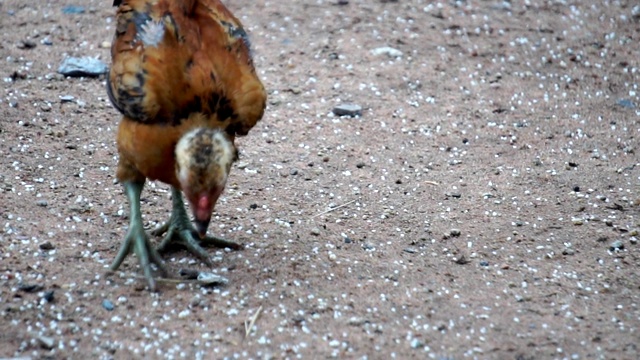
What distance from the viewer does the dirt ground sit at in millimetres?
4535

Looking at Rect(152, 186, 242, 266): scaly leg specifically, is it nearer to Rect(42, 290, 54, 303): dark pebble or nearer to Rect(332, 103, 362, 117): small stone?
Rect(42, 290, 54, 303): dark pebble

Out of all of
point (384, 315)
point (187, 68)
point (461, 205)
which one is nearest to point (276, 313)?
point (384, 315)

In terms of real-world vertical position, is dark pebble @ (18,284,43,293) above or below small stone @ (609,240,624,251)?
above

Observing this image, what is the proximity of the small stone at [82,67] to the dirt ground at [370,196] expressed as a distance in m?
0.11

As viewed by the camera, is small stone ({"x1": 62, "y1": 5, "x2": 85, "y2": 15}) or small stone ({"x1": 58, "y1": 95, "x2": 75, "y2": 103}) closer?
small stone ({"x1": 58, "y1": 95, "x2": 75, "y2": 103})

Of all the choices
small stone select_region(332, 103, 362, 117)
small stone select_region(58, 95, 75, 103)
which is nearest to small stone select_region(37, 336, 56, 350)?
small stone select_region(58, 95, 75, 103)

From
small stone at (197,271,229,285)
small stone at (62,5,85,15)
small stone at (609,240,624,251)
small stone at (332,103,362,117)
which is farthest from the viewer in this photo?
small stone at (62,5,85,15)

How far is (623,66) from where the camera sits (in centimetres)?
829

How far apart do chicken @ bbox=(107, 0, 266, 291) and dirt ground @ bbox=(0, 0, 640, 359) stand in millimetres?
487

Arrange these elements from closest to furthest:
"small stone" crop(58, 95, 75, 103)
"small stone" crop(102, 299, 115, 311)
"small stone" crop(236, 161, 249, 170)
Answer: "small stone" crop(102, 299, 115, 311) < "small stone" crop(236, 161, 249, 170) < "small stone" crop(58, 95, 75, 103)

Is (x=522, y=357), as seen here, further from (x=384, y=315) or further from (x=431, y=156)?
(x=431, y=156)

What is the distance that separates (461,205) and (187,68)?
250 centimetres

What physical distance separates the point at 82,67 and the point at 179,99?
349cm

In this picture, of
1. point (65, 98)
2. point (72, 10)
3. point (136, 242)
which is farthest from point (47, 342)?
point (72, 10)
